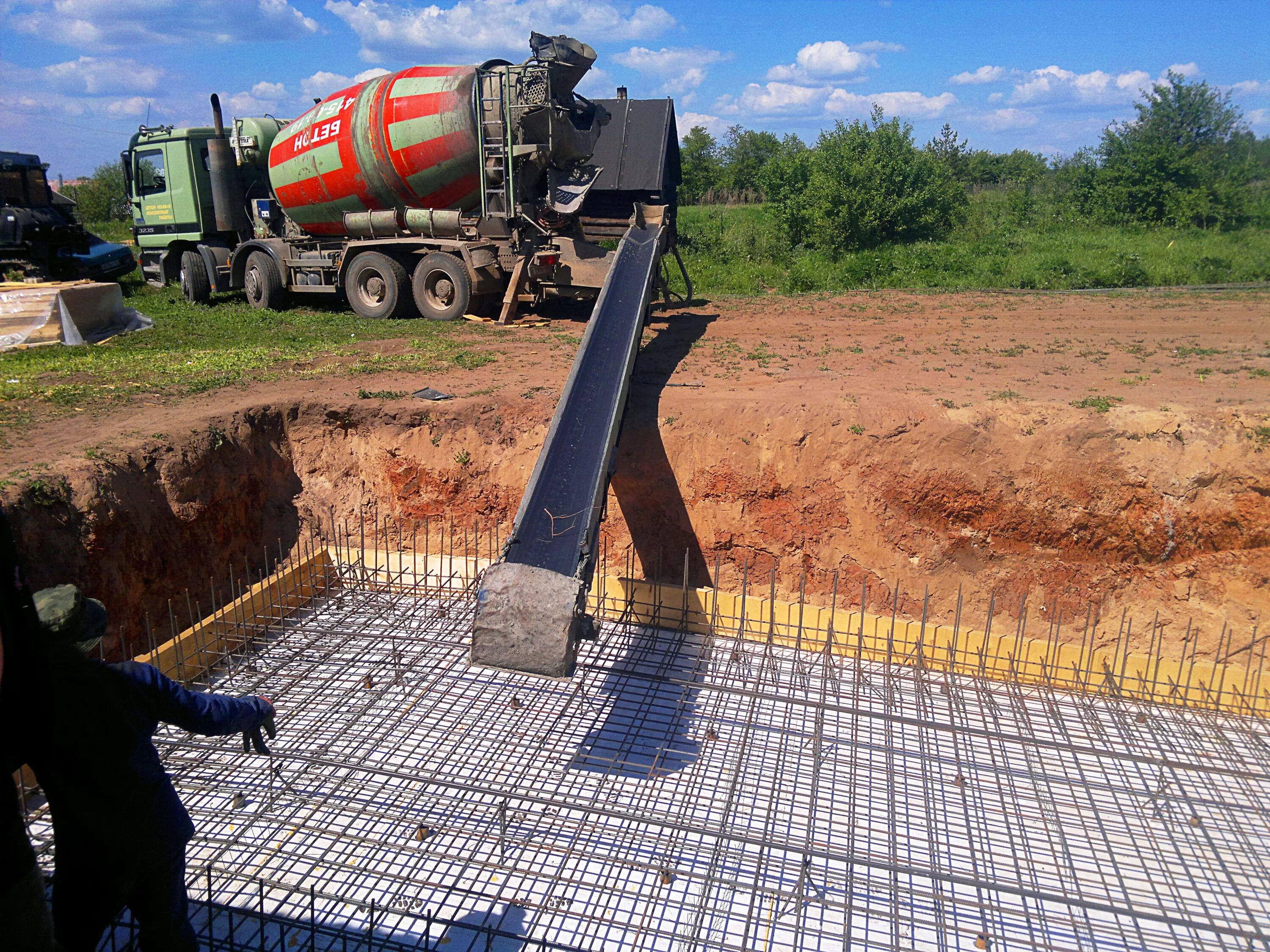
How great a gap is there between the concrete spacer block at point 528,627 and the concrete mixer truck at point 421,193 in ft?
19.8

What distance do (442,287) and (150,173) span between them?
25.4 feet

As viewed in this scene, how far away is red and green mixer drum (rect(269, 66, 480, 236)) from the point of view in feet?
32.6

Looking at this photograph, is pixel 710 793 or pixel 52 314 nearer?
pixel 710 793

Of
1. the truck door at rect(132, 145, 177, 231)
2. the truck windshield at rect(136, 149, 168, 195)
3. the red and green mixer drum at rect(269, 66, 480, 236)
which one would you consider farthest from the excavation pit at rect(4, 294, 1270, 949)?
the truck windshield at rect(136, 149, 168, 195)

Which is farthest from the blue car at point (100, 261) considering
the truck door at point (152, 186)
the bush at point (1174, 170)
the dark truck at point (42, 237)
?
the bush at point (1174, 170)

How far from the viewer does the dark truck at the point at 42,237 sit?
14625 millimetres

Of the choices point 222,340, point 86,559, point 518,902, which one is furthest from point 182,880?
point 222,340

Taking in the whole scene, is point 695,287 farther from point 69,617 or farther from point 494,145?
point 69,617

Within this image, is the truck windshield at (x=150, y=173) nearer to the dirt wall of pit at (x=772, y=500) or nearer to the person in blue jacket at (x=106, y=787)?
the dirt wall of pit at (x=772, y=500)

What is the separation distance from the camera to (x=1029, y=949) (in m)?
3.33

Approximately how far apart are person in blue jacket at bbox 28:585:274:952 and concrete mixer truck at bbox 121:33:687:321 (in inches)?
300

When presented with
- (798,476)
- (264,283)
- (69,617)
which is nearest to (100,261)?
(264,283)

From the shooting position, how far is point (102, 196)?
34.9 metres

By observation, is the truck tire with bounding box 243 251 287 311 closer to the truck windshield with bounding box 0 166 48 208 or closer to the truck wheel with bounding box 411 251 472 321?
the truck wheel with bounding box 411 251 472 321
